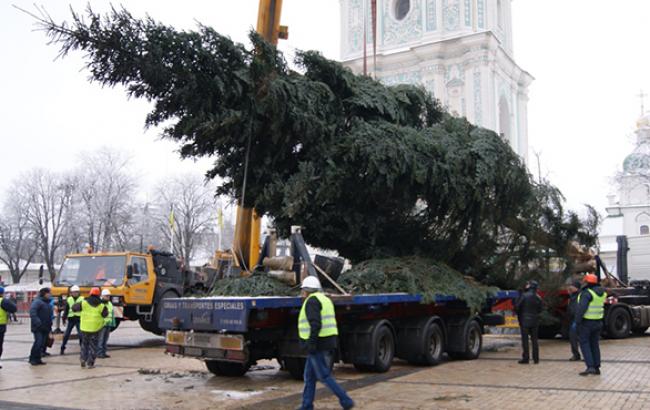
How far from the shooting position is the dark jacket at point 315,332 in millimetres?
8484

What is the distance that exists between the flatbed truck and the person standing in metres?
4.21

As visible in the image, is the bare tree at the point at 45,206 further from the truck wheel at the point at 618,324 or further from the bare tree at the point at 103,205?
the truck wheel at the point at 618,324

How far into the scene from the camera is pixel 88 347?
14.2 meters

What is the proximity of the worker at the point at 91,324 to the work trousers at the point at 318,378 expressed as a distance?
6.92m

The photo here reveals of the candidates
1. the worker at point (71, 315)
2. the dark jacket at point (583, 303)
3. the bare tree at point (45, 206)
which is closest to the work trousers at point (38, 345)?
the worker at point (71, 315)

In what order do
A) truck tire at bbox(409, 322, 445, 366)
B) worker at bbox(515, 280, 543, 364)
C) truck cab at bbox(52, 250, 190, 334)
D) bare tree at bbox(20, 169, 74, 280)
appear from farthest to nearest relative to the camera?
bare tree at bbox(20, 169, 74, 280) → truck cab at bbox(52, 250, 190, 334) → worker at bbox(515, 280, 543, 364) → truck tire at bbox(409, 322, 445, 366)

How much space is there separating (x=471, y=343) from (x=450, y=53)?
38.5 meters

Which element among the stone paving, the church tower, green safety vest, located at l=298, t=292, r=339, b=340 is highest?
the church tower

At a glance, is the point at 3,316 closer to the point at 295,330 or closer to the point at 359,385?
the point at 295,330

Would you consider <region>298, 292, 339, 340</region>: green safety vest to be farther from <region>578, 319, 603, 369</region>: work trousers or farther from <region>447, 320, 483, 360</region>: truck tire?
<region>447, 320, 483, 360</region>: truck tire

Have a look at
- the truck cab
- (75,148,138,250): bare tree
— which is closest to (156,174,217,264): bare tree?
(75,148,138,250): bare tree

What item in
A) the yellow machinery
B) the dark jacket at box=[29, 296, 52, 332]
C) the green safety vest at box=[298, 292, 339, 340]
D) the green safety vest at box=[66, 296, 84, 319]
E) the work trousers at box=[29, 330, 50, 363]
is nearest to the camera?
the green safety vest at box=[298, 292, 339, 340]

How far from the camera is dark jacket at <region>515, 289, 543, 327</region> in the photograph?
13.5 m

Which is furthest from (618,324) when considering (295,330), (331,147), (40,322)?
(40,322)
